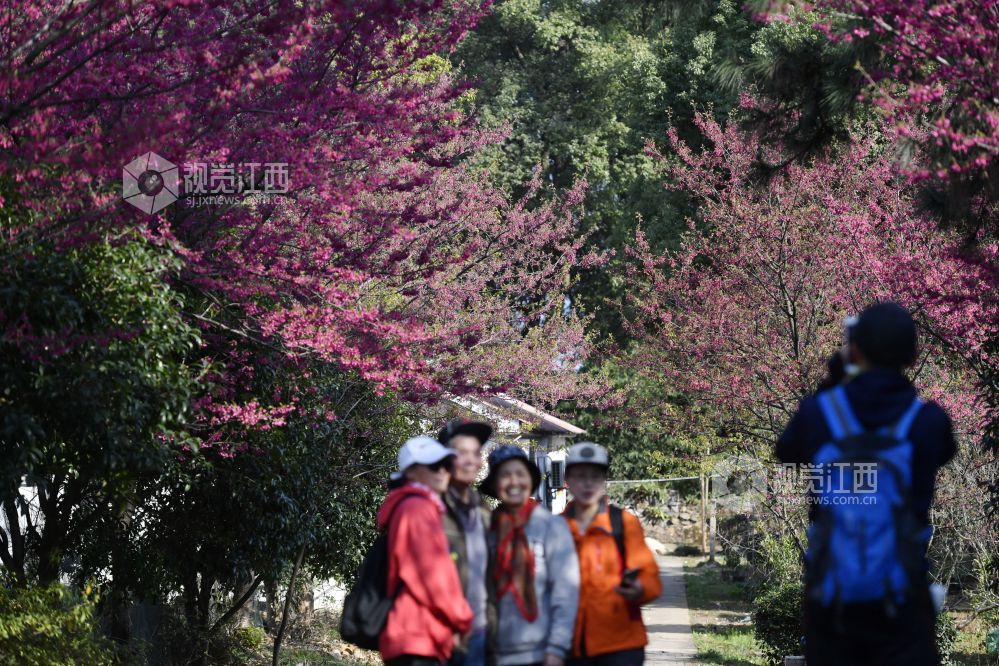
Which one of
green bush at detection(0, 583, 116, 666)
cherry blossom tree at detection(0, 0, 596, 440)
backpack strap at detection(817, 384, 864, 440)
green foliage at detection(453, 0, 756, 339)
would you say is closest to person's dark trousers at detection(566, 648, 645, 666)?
backpack strap at detection(817, 384, 864, 440)

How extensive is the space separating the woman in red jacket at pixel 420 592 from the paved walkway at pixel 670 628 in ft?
29.4

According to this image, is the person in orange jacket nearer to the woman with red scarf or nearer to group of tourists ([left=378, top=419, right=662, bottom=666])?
group of tourists ([left=378, top=419, right=662, bottom=666])

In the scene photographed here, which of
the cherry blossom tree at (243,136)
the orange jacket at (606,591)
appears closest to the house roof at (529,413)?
the cherry blossom tree at (243,136)

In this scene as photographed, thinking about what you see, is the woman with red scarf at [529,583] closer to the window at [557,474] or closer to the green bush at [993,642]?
the green bush at [993,642]

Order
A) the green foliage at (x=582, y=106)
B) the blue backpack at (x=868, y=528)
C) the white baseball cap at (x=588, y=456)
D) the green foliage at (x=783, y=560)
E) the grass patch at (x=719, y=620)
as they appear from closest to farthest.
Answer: the blue backpack at (x=868, y=528) < the white baseball cap at (x=588, y=456) < the green foliage at (x=783, y=560) < the grass patch at (x=719, y=620) < the green foliage at (x=582, y=106)

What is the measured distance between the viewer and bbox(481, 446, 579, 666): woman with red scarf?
5754 mm

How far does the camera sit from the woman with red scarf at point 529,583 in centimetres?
575

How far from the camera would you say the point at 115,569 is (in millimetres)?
11844

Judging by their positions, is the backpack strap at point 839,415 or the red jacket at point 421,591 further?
the red jacket at point 421,591

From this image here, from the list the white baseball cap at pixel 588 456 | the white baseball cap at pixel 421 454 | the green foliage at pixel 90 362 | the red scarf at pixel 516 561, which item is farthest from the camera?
the green foliage at pixel 90 362

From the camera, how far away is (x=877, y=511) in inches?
163

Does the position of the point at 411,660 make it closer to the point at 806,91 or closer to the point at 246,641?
the point at 806,91

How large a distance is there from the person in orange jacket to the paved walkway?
8115mm

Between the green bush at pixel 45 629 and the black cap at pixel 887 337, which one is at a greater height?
the black cap at pixel 887 337
